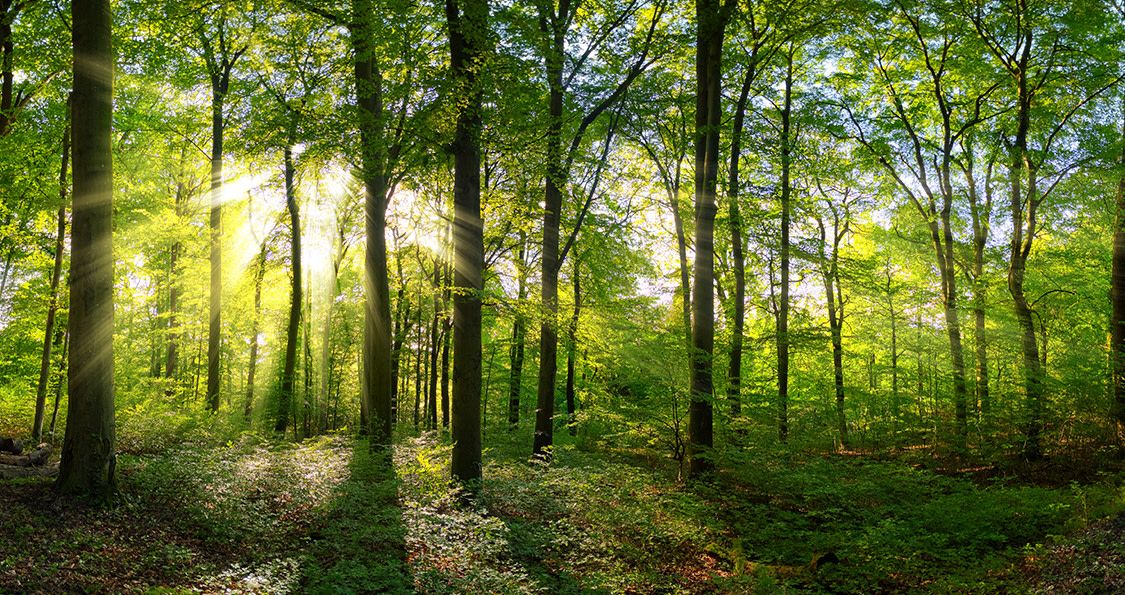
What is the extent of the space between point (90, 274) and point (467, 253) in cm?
432

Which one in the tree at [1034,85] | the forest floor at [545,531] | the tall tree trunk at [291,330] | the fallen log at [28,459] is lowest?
the forest floor at [545,531]

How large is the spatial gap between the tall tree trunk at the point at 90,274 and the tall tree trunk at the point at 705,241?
8.05 m

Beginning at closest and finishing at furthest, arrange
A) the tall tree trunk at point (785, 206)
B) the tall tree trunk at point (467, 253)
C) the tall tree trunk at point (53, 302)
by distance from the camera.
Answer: the tall tree trunk at point (467, 253) → the tall tree trunk at point (53, 302) → the tall tree trunk at point (785, 206)

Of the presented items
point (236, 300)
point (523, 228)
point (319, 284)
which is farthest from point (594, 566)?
point (319, 284)

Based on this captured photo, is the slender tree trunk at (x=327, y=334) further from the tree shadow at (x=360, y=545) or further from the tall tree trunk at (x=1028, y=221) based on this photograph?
the tall tree trunk at (x=1028, y=221)

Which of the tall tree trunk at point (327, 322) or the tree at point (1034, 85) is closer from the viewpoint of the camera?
the tree at point (1034, 85)

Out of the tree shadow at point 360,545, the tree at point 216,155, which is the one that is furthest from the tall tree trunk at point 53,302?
the tree shadow at point 360,545

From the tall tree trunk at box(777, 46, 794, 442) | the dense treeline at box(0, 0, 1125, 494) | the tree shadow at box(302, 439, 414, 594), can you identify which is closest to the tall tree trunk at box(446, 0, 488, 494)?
the dense treeline at box(0, 0, 1125, 494)

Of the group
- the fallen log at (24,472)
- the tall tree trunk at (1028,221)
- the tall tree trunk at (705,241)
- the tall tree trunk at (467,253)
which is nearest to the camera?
the fallen log at (24,472)

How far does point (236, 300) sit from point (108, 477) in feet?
→ 49.9

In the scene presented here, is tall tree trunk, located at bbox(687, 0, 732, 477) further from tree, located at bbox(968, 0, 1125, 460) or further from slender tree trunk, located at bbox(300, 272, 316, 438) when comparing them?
slender tree trunk, located at bbox(300, 272, 316, 438)

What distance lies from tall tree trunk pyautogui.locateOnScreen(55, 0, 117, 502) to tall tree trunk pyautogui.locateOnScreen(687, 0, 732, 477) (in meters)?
8.05

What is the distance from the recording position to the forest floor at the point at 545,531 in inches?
213

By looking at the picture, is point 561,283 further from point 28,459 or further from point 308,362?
point 28,459
